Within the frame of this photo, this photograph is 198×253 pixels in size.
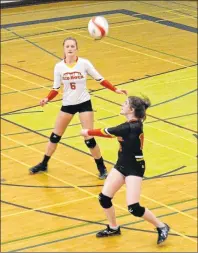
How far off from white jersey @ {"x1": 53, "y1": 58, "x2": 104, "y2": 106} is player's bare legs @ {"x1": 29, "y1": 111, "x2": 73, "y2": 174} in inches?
26.1

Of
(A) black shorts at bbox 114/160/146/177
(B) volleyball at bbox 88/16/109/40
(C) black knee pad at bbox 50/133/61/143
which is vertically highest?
(B) volleyball at bbox 88/16/109/40

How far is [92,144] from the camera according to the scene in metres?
18.0

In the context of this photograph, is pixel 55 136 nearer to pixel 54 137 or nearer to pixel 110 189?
pixel 54 137

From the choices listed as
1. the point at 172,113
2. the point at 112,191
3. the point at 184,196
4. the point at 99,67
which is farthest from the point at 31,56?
the point at 112,191

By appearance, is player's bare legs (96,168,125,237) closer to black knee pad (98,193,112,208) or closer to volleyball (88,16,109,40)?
black knee pad (98,193,112,208)

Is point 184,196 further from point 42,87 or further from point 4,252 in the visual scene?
point 42,87

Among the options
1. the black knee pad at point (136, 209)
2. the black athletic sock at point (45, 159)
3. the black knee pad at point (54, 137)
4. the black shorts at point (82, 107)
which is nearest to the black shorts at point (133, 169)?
the black knee pad at point (136, 209)

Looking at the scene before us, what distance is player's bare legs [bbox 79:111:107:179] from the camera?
1628 cm

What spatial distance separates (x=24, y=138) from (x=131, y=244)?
693 cm

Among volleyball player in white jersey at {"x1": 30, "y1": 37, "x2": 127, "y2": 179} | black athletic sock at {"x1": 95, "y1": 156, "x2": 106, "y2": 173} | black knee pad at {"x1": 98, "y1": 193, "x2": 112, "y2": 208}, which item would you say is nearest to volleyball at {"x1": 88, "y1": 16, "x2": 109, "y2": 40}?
volleyball player in white jersey at {"x1": 30, "y1": 37, "x2": 127, "y2": 179}

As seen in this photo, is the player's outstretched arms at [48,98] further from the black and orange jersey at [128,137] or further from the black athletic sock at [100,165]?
the black athletic sock at [100,165]

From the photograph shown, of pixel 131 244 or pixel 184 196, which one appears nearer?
pixel 131 244

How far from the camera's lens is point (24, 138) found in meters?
22.2

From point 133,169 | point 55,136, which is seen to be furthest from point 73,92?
point 133,169
